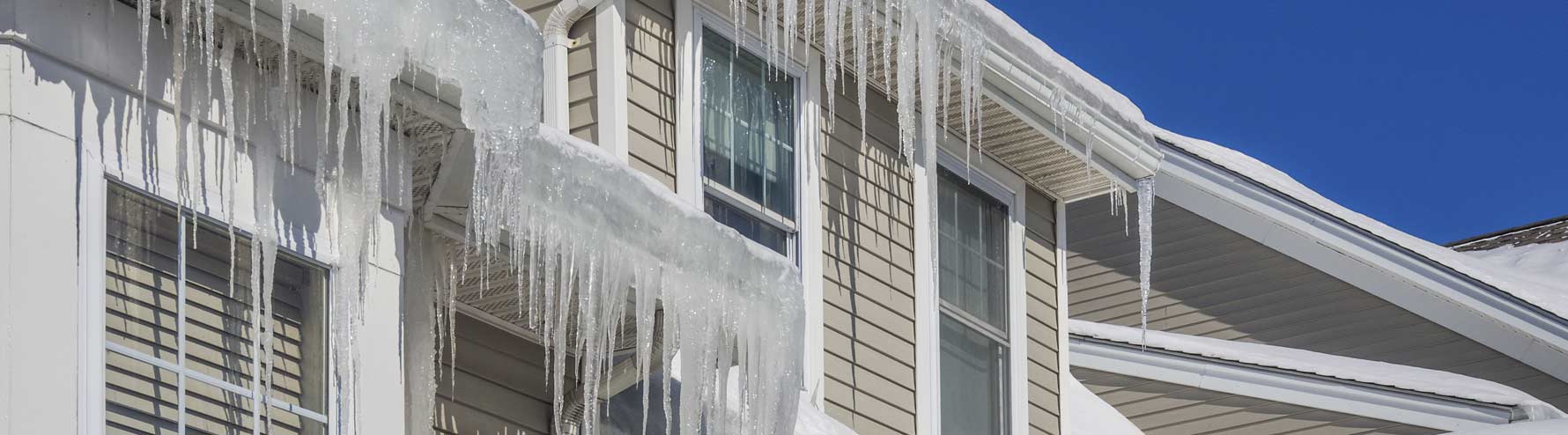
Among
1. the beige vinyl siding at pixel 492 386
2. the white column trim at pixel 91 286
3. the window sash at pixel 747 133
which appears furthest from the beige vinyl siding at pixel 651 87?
the white column trim at pixel 91 286

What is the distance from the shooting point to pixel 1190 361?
608 inches

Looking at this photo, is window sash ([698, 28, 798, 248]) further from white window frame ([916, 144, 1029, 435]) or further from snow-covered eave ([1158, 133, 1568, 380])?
snow-covered eave ([1158, 133, 1568, 380])

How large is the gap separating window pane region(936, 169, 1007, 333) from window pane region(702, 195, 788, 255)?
3.83ft

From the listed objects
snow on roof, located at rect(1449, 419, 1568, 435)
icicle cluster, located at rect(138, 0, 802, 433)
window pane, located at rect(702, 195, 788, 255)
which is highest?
window pane, located at rect(702, 195, 788, 255)

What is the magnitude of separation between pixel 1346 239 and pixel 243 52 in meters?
11.8

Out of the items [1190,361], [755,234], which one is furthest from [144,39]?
[1190,361]

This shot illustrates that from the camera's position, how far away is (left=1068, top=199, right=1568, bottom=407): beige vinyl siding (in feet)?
53.8

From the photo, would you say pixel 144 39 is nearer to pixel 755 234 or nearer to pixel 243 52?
pixel 243 52

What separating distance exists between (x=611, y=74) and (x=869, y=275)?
177 cm

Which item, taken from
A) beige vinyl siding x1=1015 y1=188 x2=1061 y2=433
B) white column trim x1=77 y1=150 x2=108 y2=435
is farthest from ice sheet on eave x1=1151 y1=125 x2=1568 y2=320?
white column trim x1=77 y1=150 x2=108 y2=435

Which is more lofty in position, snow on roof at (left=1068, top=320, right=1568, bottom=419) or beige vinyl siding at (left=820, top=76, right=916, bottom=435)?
snow on roof at (left=1068, top=320, right=1568, bottom=419)

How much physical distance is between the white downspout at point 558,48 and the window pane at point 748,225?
718mm

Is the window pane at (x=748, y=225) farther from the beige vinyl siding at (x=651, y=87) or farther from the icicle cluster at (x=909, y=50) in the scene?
the icicle cluster at (x=909, y=50)

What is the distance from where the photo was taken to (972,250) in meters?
11.2
